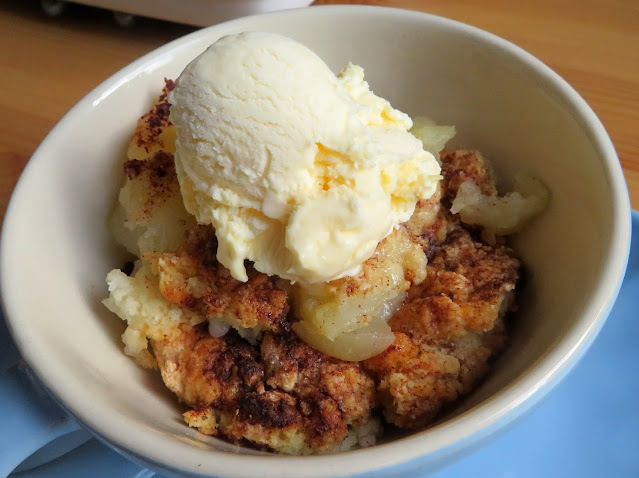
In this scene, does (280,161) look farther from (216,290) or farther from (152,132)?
(152,132)

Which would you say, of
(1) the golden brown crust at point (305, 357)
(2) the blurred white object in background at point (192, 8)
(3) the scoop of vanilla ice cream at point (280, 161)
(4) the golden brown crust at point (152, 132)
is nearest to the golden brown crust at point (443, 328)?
(1) the golden brown crust at point (305, 357)

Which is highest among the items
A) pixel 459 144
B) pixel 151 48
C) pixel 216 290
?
pixel 459 144

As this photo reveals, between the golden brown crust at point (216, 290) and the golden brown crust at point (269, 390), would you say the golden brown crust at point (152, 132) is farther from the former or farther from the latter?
the golden brown crust at point (269, 390)

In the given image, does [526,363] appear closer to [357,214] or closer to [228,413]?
[357,214]

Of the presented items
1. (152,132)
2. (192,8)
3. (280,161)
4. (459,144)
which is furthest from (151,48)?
(280,161)

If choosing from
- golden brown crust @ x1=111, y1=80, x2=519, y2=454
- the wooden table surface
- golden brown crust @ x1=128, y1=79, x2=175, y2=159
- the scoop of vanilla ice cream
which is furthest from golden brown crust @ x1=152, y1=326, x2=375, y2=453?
the wooden table surface

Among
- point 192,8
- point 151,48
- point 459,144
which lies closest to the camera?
point 459,144

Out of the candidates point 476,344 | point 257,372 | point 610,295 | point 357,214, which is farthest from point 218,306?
point 610,295
